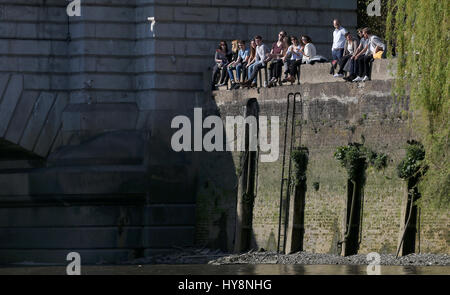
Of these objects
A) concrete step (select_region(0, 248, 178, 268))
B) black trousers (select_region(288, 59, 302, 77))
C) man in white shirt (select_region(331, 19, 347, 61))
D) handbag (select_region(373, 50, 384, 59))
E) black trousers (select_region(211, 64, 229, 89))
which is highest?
man in white shirt (select_region(331, 19, 347, 61))

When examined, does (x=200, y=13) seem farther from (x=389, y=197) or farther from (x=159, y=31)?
(x=389, y=197)

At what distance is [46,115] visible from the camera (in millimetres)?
46469

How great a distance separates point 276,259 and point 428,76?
316 inches

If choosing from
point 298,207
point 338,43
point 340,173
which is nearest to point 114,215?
point 298,207

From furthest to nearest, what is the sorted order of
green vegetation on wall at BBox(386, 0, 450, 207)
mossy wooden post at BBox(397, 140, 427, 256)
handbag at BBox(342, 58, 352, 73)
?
handbag at BBox(342, 58, 352, 73), mossy wooden post at BBox(397, 140, 427, 256), green vegetation on wall at BBox(386, 0, 450, 207)

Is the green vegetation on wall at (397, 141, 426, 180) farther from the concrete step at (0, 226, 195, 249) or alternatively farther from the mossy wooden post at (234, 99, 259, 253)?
the concrete step at (0, 226, 195, 249)

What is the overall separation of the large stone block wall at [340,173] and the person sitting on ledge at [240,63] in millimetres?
870

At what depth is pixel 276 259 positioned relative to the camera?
4162 centimetres

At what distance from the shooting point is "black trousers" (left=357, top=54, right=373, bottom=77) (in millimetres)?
39975

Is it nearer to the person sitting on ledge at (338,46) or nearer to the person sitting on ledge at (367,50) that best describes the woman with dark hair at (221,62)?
the person sitting on ledge at (338,46)

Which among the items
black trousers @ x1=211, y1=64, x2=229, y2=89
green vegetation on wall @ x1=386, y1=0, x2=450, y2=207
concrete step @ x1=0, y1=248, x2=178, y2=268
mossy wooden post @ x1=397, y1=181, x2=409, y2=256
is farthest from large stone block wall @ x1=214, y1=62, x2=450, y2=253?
concrete step @ x1=0, y1=248, x2=178, y2=268

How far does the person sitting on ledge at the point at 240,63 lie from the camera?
4484 cm

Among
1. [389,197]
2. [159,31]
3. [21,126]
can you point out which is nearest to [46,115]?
[21,126]
